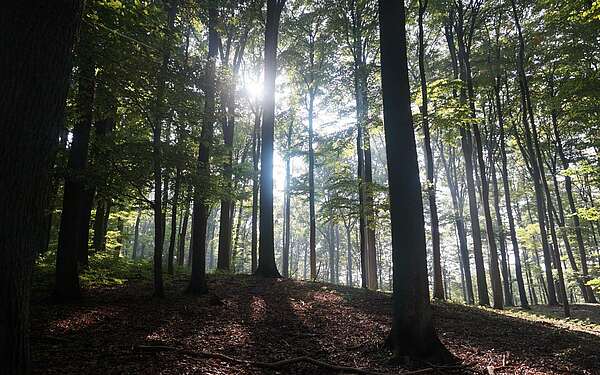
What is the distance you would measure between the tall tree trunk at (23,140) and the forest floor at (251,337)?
2281 millimetres

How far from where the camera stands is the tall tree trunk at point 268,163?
13055 millimetres

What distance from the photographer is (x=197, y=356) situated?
514 cm

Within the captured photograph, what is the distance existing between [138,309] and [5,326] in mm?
5739

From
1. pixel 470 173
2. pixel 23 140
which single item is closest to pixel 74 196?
pixel 23 140

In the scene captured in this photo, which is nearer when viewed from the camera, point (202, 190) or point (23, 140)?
point (23, 140)

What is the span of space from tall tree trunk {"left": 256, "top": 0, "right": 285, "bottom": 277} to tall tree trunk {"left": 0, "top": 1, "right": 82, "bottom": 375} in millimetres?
10553

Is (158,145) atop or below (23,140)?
atop

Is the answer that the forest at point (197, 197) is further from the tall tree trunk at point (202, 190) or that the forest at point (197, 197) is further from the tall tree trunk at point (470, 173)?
the tall tree trunk at point (470, 173)

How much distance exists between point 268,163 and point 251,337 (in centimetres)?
806

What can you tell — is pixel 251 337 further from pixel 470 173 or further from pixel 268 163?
pixel 470 173

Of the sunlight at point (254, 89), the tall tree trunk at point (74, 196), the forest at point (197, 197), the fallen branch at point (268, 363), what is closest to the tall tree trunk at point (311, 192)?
the forest at point (197, 197)

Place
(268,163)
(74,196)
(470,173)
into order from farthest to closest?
(470,173), (268,163), (74,196)

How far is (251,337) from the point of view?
6.52 meters

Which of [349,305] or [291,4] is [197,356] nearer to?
[349,305]
